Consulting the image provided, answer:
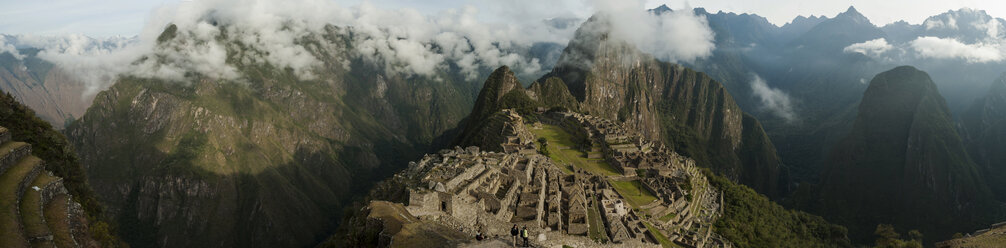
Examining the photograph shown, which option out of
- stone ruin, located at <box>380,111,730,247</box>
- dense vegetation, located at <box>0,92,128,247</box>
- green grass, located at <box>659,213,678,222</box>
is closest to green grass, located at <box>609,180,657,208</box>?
stone ruin, located at <box>380,111,730,247</box>

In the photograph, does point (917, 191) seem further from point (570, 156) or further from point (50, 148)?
Answer: point (50, 148)

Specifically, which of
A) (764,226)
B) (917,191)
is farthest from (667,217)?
(917,191)

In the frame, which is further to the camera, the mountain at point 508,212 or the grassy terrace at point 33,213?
the mountain at point 508,212

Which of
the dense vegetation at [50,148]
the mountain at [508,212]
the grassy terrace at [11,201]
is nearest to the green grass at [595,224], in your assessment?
the mountain at [508,212]

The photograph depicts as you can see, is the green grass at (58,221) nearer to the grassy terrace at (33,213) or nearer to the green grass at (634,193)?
the grassy terrace at (33,213)

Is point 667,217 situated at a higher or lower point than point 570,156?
lower

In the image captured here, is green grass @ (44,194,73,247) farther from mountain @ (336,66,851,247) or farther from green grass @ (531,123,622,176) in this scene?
green grass @ (531,123,622,176)
